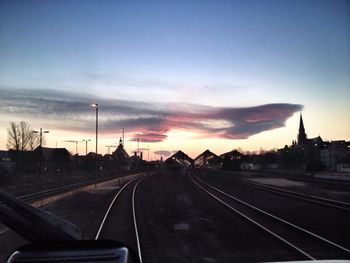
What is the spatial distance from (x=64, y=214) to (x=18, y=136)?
45.6 meters

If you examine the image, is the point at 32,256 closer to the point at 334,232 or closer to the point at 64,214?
the point at 334,232

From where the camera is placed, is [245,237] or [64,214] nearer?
[245,237]

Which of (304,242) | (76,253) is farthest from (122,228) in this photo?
(76,253)

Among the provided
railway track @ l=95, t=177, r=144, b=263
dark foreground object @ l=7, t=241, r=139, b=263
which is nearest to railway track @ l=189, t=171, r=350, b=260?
railway track @ l=95, t=177, r=144, b=263

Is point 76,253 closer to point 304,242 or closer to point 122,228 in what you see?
point 304,242

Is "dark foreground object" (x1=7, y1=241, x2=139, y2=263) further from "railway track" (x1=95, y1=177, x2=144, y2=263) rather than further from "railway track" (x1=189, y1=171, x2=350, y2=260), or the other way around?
"railway track" (x1=189, y1=171, x2=350, y2=260)

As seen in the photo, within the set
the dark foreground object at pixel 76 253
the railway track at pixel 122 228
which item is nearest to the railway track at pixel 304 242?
the railway track at pixel 122 228

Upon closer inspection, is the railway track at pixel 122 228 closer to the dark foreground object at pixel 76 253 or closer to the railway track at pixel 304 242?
the railway track at pixel 304 242

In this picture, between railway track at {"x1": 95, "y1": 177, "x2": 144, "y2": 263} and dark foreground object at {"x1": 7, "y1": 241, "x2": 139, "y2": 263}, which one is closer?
dark foreground object at {"x1": 7, "y1": 241, "x2": 139, "y2": 263}

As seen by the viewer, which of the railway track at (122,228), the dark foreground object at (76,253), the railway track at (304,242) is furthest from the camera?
the railway track at (122,228)

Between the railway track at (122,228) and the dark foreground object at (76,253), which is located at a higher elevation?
the dark foreground object at (76,253)

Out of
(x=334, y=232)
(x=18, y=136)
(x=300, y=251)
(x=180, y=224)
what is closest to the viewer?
(x=300, y=251)

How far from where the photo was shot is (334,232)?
13.6m

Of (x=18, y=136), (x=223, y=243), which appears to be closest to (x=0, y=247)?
(x=223, y=243)
